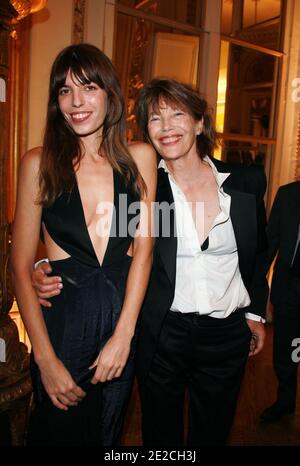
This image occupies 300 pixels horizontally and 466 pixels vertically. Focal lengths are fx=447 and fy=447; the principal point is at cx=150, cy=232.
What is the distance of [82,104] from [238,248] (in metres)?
0.80

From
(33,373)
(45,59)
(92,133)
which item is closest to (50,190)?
(92,133)

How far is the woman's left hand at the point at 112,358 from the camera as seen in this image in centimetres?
140

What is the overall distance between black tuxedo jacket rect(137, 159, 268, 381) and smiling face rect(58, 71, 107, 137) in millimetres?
392

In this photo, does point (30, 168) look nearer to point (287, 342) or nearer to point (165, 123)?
point (165, 123)

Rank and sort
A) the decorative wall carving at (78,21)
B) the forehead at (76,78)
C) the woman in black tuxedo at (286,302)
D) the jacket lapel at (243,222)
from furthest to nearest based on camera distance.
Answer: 1. the decorative wall carving at (78,21)
2. the woman in black tuxedo at (286,302)
3. the jacket lapel at (243,222)
4. the forehead at (76,78)

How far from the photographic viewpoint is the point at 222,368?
175cm

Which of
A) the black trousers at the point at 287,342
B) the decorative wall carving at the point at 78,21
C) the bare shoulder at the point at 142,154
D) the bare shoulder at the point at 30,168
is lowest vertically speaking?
the black trousers at the point at 287,342

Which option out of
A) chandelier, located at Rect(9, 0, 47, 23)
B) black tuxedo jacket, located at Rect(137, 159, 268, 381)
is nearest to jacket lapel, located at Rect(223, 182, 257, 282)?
black tuxedo jacket, located at Rect(137, 159, 268, 381)

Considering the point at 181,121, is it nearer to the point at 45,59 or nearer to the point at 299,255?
the point at 299,255

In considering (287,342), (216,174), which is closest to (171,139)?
(216,174)

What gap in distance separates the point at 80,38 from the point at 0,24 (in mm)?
1796

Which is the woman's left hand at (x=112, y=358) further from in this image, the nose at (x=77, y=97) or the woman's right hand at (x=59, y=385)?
the nose at (x=77, y=97)

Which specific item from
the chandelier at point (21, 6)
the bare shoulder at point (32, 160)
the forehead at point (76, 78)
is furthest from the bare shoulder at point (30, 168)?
the chandelier at point (21, 6)

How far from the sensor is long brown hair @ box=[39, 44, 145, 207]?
138cm
